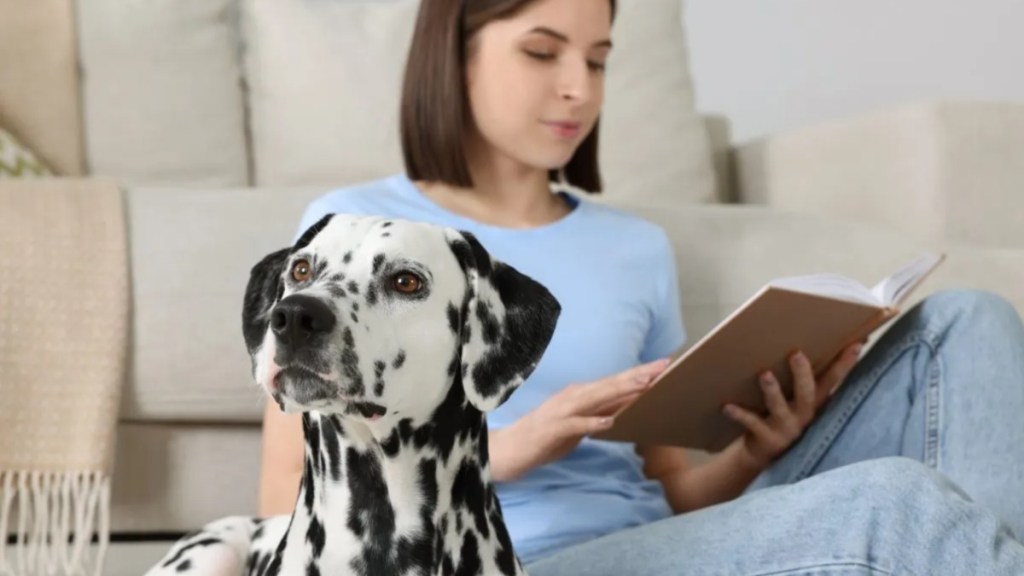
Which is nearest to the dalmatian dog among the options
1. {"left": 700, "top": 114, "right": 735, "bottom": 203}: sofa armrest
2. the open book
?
the open book

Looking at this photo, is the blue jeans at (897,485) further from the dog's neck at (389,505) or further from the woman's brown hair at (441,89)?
the woman's brown hair at (441,89)

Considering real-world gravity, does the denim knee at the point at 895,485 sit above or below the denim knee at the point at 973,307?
below

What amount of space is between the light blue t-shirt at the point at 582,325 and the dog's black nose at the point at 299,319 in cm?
58

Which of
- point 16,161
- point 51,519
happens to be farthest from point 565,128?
point 16,161

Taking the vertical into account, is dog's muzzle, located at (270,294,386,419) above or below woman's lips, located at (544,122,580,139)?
below

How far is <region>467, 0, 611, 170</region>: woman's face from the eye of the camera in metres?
1.63

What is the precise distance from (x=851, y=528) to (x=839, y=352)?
1.68 feet

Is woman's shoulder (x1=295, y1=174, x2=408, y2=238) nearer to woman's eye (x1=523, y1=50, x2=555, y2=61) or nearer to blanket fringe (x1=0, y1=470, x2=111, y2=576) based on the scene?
woman's eye (x1=523, y1=50, x2=555, y2=61)

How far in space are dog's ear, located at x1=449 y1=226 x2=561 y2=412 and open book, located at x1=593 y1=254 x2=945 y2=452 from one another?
301 millimetres

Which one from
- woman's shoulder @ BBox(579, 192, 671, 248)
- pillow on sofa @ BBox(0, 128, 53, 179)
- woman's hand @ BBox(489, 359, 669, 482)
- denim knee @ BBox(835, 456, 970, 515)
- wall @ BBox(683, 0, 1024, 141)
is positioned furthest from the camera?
wall @ BBox(683, 0, 1024, 141)

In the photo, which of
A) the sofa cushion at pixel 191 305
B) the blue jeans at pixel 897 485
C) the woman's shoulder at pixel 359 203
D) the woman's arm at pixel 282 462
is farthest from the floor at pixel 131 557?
the blue jeans at pixel 897 485

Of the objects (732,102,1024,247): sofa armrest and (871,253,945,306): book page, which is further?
(732,102,1024,247): sofa armrest

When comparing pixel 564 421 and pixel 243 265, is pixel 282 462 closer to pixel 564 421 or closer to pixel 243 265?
pixel 564 421

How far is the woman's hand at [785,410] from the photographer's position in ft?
5.15
